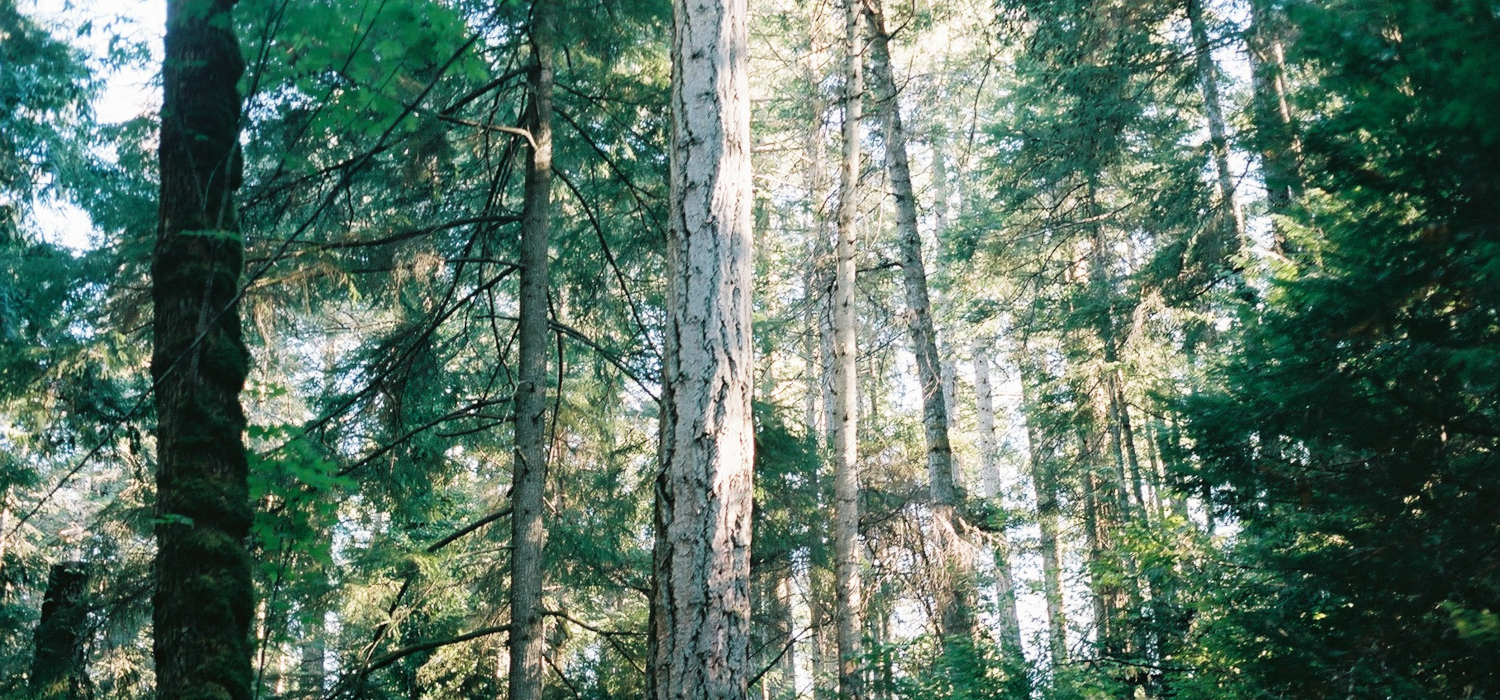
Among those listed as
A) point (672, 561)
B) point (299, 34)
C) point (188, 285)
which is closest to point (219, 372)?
point (188, 285)

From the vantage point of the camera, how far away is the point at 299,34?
15.7 feet

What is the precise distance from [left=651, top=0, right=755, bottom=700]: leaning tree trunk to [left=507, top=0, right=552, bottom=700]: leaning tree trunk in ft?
9.89

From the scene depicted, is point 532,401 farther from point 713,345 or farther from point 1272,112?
point 1272,112

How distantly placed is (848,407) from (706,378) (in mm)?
4040

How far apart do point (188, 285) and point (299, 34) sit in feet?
4.74

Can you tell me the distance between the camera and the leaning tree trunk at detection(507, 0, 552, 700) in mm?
7051

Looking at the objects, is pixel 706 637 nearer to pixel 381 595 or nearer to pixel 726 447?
pixel 726 447

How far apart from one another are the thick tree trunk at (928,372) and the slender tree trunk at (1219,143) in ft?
Answer: 10.8

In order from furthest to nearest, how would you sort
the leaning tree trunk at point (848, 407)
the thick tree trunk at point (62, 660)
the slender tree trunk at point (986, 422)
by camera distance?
the slender tree trunk at point (986, 422), the leaning tree trunk at point (848, 407), the thick tree trunk at point (62, 660)

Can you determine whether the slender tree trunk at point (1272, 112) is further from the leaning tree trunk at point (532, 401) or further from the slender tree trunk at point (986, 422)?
the slender tree trunk at point (986, 422)

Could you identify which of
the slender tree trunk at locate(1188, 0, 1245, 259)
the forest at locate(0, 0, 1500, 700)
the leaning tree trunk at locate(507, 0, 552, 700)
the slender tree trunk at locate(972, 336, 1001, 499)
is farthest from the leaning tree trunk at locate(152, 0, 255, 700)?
the slender tree trunk at locate(972, 336, 1001, 499)

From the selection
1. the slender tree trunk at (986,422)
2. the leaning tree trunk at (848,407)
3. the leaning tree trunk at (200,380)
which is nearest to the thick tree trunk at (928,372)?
the leaning tree trunk at (848,407)

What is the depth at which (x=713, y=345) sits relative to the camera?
4.52 meters

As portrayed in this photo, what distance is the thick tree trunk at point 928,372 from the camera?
28.4 feet
